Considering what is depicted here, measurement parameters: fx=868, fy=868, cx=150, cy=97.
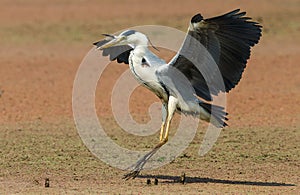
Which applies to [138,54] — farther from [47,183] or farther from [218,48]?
[47,183]

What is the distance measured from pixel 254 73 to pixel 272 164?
7238 millimetres

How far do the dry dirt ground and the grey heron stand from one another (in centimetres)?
64

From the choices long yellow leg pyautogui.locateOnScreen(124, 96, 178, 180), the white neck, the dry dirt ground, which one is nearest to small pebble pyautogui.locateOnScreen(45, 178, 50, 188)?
the dry dirt ground

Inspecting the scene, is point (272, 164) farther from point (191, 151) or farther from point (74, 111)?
point (74, 111)

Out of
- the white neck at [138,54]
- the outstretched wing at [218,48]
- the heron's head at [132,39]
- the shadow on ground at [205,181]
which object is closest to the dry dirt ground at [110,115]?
the shadow on ground at [205,181]

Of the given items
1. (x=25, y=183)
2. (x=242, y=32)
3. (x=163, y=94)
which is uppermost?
→ (x=242, y=32)

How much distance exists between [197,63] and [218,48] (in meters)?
0.26

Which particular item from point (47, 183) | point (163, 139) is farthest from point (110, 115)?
point (47, 183)

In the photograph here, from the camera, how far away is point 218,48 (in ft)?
27.9

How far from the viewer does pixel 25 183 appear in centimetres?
828

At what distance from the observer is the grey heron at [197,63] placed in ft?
27.3

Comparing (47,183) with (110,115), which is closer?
(47,183)

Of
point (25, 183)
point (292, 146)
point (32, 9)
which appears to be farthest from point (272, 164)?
A: point (32, 9)

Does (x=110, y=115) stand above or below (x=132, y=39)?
below
